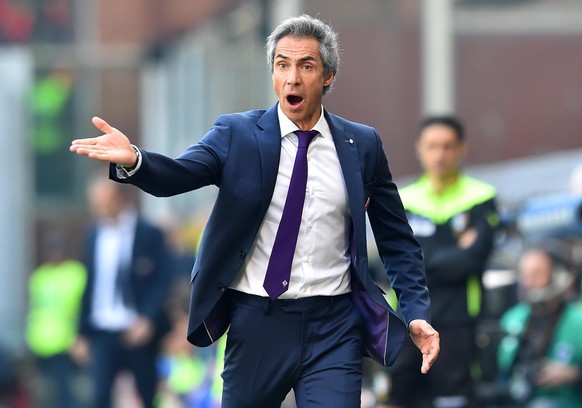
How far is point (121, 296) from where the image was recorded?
1339cm

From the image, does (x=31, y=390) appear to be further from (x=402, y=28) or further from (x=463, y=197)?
(x=463, y=197)

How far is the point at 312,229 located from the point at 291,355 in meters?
0.49

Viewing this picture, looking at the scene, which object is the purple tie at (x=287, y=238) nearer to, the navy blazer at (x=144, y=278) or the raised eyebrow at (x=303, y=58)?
the raised eyebrow at (x=303, y=58)

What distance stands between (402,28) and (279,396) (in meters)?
10.4

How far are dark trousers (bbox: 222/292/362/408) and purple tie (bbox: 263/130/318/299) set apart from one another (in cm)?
8

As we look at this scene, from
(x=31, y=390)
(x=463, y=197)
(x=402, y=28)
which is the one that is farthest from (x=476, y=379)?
(x=31, y=390)

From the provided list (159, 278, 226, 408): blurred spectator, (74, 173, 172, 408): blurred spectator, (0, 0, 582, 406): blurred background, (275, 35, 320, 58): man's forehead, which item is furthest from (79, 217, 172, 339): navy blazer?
(275, 35, 320, 58): man's forehead

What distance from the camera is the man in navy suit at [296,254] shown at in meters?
6.46

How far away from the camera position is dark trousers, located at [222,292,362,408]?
6523 millimetres

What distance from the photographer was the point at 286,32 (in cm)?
652

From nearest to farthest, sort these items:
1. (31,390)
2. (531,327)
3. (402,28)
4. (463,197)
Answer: (463,197) → (531,327) → (402,28) → (31,390)

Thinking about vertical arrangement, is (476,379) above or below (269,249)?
below

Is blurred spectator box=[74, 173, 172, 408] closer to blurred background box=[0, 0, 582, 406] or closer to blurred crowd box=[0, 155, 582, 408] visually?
blurred crowd box=[0, 155, 582, 408]

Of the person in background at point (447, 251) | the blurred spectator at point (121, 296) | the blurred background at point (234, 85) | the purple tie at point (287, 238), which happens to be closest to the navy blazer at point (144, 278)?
the blurred spectator at point (121, 296)
